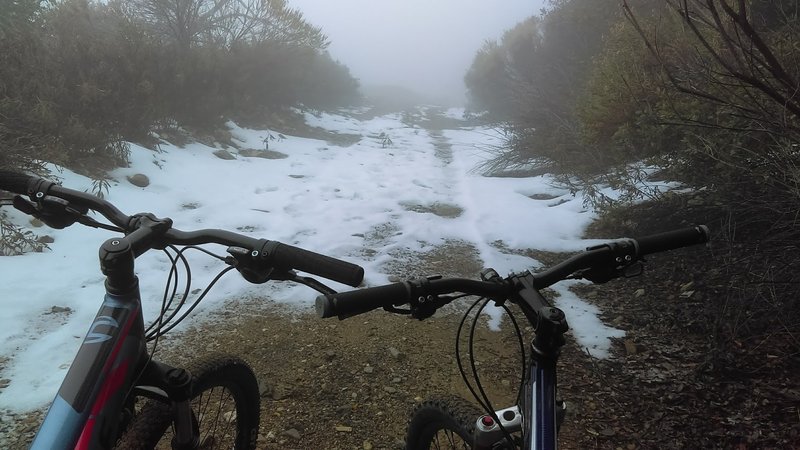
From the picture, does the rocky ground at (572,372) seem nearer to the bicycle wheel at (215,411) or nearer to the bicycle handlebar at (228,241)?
the bicycle wheel at (215,411)

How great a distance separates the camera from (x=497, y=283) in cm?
128

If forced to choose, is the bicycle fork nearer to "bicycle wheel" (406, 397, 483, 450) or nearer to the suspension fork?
the suspension fork

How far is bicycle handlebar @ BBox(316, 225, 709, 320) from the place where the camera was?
109 centimetres

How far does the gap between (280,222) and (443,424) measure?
482 cm

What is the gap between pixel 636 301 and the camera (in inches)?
161

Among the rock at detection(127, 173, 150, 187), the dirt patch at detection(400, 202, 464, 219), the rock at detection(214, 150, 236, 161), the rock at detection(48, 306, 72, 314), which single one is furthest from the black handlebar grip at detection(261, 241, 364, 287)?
the rock at detection(214, 150, 236, 161)

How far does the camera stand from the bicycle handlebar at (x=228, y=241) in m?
1.23

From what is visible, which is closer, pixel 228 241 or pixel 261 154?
pixel 228 241

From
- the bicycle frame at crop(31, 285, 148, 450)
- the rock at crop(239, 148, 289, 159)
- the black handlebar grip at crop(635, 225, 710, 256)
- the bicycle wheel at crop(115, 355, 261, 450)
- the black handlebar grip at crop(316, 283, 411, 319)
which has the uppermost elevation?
the black handlebar grip at crop(635, 225, 710, 256)

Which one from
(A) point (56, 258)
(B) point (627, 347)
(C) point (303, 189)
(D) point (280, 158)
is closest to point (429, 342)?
(B) point (627, 347)

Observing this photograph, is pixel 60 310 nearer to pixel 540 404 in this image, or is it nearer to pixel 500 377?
pixel 500 377

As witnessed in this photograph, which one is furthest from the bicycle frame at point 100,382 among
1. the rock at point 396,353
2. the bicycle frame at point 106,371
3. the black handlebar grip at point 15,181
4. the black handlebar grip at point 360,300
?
the rock at point 396,353

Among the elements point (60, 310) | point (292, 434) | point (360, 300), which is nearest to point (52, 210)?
point (360, 300)

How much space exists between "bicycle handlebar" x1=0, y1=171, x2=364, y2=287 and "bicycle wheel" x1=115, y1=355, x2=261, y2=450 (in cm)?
58
